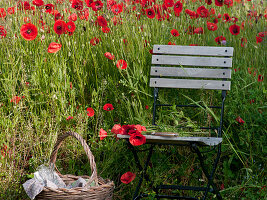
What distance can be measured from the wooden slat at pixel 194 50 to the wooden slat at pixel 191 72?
0.40ft

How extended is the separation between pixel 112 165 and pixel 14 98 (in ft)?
2.85

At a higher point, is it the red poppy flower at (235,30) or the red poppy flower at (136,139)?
the red poppy flower at (235,30)

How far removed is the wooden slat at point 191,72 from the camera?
2738 millimetres

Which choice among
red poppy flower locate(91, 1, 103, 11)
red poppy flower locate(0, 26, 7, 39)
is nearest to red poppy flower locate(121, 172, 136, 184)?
red poppy flower locate(91, 1, 103, 11)

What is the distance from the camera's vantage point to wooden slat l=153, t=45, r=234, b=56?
9.07 ft

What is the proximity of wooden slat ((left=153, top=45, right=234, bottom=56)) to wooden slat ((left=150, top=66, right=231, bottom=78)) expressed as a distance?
12 cm

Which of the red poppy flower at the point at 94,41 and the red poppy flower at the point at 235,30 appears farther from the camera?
the red poppy flower at the point at 235,30

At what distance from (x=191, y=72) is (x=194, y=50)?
0.17 meters

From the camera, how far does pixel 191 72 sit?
279 centimetres

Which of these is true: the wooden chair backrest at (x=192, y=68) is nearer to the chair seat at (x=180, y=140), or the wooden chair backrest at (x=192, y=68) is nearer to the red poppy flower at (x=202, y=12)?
the red poppy flower at (x=202, y=12)

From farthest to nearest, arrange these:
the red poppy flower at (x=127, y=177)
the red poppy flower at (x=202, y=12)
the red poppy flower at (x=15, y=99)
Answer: the red poppy flower at (x=202, y=12) < the red poppy flower at (x=15, y=99) < the red poppy flower at (x=127, y=177)

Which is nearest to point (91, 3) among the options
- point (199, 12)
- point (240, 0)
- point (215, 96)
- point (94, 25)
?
point (94, 25)

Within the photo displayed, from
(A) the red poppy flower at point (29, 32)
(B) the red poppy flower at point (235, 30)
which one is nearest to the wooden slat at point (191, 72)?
(B) the red poppy flower at point (235, 30)

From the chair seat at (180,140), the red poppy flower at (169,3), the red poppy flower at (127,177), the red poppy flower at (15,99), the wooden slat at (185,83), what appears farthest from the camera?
the red poppy flower at (169,3)
